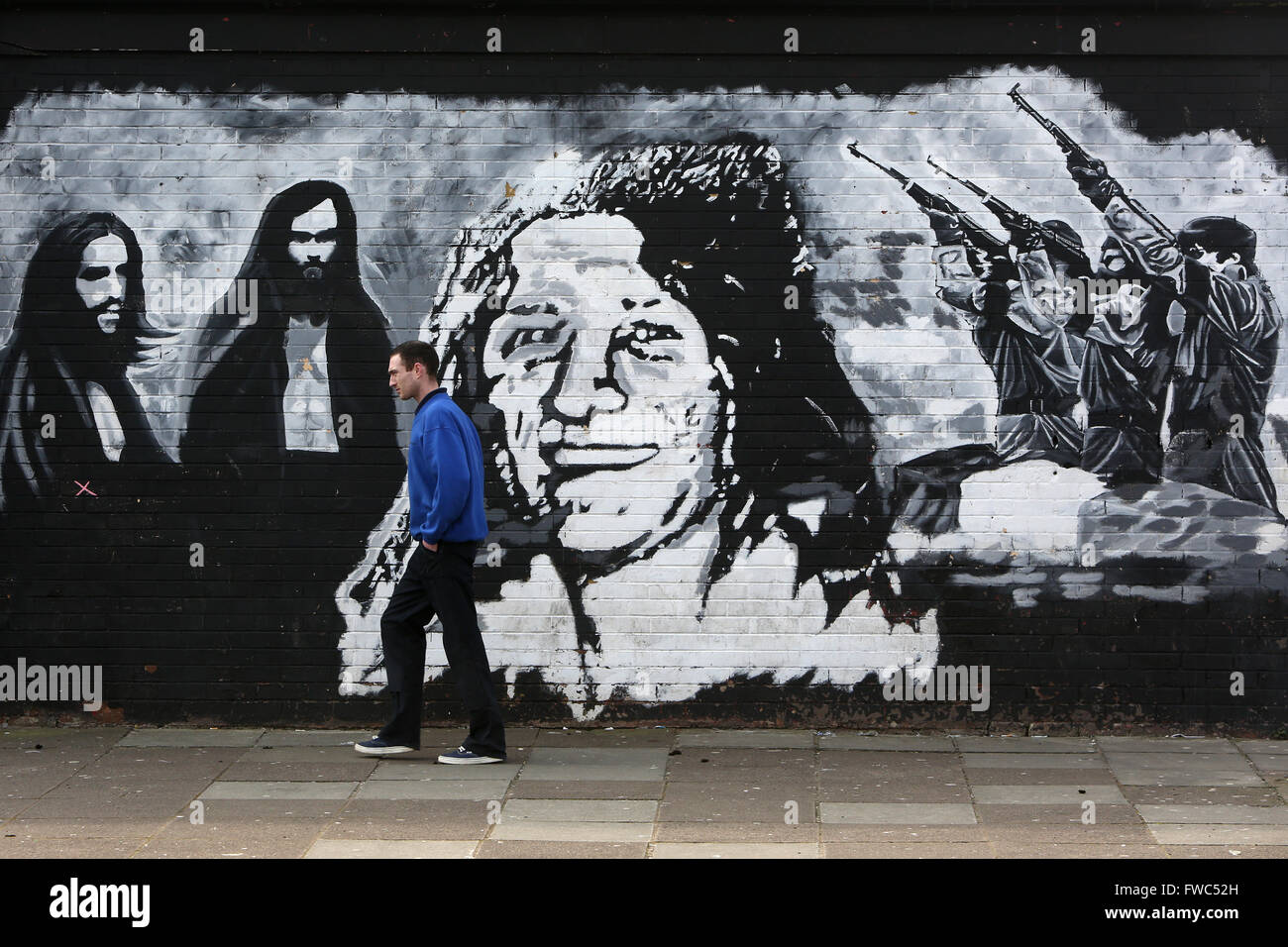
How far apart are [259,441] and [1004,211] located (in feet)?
14.6

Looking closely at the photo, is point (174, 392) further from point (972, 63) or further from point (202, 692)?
point (972, 63)

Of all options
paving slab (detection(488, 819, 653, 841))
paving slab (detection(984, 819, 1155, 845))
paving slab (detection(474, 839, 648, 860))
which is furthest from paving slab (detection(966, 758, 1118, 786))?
paving slab (detection(474, 839, 648, 860))

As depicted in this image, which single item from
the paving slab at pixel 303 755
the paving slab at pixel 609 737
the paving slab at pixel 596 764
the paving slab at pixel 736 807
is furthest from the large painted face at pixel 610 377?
the paving slab at pixel 736 807

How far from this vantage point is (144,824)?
6.42 m

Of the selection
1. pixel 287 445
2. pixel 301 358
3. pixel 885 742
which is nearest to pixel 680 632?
pixel 885 742

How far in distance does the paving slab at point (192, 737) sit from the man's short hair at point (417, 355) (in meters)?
2.31

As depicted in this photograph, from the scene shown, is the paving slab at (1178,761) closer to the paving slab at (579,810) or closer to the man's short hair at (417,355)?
the paving slab at (579,810)

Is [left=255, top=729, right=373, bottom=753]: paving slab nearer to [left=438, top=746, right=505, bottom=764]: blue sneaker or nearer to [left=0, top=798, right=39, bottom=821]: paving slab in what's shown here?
[left=438, top=746, right=505, bottom=764]: blue sneaker

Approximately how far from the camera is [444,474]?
728 centimetres

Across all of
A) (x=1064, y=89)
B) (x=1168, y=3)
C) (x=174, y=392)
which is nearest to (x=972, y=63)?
(x=1064, y=89)

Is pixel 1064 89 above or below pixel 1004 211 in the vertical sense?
above

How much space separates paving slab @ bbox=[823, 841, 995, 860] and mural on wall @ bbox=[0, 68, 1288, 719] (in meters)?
1.96

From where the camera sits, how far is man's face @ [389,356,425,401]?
745 centimetres

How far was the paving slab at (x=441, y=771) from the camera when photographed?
7168 mm
